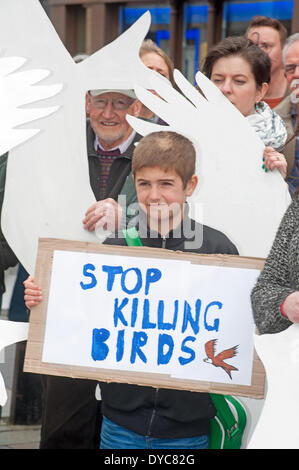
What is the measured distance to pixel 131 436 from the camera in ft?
9.64

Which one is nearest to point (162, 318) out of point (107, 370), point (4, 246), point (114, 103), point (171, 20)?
point (107, 370)

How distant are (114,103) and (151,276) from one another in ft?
2.34

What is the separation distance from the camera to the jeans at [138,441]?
2.93 m

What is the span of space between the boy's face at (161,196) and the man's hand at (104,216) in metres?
0.17

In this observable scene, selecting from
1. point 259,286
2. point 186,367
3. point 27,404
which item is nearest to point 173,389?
point 186,367

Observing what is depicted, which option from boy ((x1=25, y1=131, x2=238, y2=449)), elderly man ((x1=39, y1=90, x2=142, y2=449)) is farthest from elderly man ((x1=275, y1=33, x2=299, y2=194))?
elderly man ((x1=39, y1=90, x2=142, y2=449))

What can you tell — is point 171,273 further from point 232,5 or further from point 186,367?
point 232,5

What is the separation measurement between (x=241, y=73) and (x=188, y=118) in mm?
268

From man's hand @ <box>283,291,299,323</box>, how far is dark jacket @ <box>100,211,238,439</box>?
0.54 metres

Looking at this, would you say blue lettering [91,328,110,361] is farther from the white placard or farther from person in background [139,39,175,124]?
person in background [139,39,175,124]

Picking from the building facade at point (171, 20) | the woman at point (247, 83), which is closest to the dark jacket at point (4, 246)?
the woman at point (247, 83)

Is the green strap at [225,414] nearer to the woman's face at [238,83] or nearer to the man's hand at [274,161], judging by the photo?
the man's hand at [274,161]

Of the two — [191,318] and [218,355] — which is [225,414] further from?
[191,318]

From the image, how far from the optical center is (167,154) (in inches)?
119
